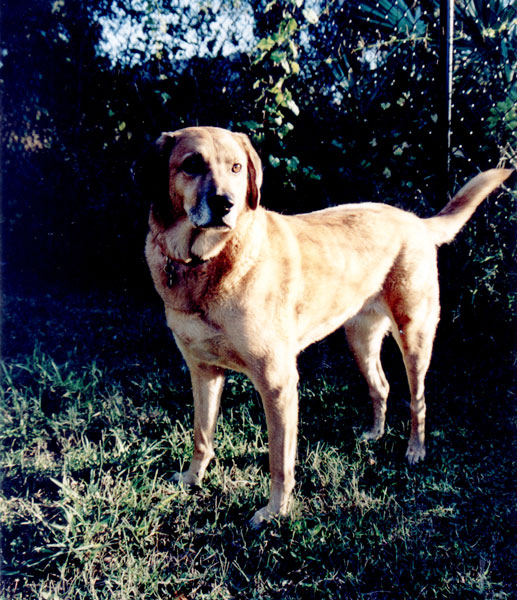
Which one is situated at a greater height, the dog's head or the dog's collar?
the dog's head

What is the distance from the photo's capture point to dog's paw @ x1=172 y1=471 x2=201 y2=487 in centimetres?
250

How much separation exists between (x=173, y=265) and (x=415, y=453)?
5.83 ft

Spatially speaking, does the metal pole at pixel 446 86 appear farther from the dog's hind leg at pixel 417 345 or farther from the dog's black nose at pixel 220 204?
the dog's black nose at pixel 220 204

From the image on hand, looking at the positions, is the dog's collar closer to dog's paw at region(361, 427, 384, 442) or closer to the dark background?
the dark background

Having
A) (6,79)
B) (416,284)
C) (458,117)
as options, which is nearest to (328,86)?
(458,117)

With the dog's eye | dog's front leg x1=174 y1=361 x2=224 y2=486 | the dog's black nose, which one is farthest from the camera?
dog's front leg x1=174 y1=361 x2=224 y2=486

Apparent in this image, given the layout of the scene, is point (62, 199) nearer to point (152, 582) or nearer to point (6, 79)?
point (6, 79)

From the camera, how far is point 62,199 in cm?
483

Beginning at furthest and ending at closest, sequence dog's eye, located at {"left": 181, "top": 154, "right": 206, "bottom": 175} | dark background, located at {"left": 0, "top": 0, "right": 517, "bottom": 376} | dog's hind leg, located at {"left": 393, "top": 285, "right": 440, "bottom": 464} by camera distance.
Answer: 1. dark background, located at {"left": 0, "top": 0, "right": 517, "bottom": 376}
2. dog's hind leg, located at {"left": 393, "top": 285, "right": 440, "bottom": 464}
3. dog's eye, located at {"left": 181, "top": 154, "right": 206, "bottom": 175}

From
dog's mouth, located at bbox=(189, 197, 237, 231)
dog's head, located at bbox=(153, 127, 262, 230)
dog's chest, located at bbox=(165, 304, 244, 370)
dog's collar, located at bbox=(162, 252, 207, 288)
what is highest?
dog's head, located at bbox=(153, 127, 262, 230)

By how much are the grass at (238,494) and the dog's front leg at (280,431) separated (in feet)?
0.31

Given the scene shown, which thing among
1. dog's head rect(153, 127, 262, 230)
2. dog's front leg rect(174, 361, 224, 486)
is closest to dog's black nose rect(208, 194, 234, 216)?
dog's head rect(153, 127, 262, 230)

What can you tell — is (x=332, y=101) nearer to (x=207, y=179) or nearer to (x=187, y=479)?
(x=207, y=179)

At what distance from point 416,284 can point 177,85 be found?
2.31 metres
